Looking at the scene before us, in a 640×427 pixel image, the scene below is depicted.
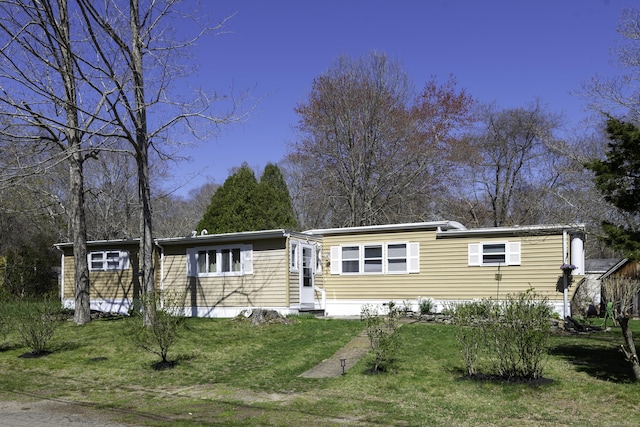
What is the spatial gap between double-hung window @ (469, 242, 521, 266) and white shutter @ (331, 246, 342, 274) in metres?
3.97

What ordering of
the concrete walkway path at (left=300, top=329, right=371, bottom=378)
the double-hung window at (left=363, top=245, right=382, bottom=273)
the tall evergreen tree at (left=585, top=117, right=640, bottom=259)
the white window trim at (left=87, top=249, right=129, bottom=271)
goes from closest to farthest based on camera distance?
1. the tall evergreen tree at (left=585, top=117, right=640, bottom=259)
2. the concrete walkway path at (left=300, top=329, right=371, bottom=378)
3. the double-hung window at (left=363, top=245, right=382, bottom=273)
4. the white window trim at (left=87, top=249, right=129, bottom=271)

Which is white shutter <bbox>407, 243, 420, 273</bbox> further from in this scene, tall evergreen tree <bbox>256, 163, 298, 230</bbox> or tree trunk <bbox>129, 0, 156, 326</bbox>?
tall evergreen tree <bbox>256, 163, 298, 230</bbox>

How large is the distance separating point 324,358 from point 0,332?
25.0ft

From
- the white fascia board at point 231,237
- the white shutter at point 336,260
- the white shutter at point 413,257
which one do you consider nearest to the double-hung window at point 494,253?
the white shutter at point 413,257

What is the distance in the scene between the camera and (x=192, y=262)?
19.5m

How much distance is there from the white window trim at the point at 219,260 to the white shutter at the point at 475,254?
6590 millimetres

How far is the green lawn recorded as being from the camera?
7.55m

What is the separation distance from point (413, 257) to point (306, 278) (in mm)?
3683

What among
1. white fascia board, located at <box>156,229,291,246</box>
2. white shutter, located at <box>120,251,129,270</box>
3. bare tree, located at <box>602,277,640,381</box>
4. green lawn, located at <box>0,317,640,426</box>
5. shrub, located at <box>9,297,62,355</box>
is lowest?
green lawn, located at <box>0,317,640,426</box>

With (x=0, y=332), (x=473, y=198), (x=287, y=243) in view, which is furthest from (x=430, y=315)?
(x=473, y=198)

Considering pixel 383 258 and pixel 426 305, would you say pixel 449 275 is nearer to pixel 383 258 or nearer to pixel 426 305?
pixel 426 305

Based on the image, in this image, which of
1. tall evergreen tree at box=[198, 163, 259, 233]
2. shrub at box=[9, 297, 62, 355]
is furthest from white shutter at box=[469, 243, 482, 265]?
tall evergreen tree at box=[198, 163, 259, 233]

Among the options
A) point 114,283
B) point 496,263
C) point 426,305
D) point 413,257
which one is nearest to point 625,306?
point 496,263

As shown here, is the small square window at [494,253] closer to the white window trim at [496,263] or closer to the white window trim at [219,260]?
the white window trim at [496,263]
